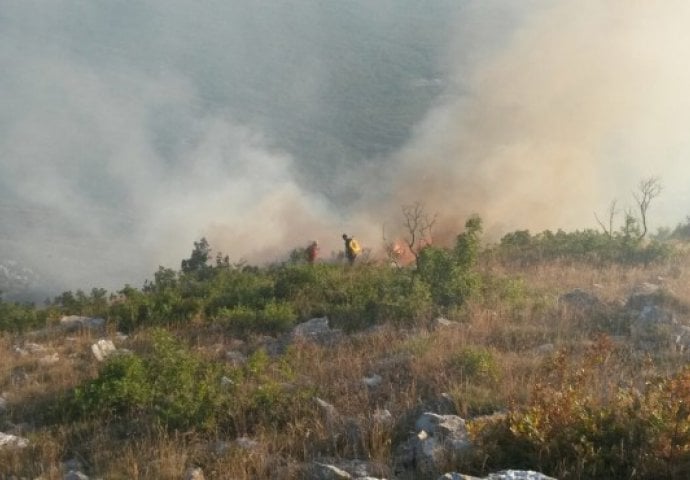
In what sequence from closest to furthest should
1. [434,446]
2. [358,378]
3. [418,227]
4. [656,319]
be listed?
1. [434,446]
2. [358,378]
3. [656,319]
4. [418,227]

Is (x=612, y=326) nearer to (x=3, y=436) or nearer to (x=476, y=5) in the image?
(x=3, y=436)

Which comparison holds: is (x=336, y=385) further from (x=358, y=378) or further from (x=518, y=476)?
(x=518, y=476)

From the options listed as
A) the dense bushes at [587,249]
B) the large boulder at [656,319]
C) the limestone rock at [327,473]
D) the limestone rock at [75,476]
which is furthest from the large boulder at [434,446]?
the dense bushes at [587,249]

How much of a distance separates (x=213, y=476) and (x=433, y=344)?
300cm


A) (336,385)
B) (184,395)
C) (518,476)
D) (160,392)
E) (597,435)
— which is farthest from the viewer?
(336,385)

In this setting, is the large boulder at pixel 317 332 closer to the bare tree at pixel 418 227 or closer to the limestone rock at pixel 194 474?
the limestone rock at pixel 194 474

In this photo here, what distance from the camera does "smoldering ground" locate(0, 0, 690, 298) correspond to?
3178 centimetres

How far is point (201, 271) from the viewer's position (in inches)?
604

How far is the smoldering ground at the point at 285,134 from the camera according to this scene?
3178 cm

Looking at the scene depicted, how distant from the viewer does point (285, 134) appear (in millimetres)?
42188

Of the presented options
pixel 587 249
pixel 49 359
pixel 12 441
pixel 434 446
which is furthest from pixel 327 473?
pixel 587 249

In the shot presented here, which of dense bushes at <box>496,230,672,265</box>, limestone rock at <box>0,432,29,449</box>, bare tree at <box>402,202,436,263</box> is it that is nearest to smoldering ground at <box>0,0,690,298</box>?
bare tree at <box>402,202,436,263</box>

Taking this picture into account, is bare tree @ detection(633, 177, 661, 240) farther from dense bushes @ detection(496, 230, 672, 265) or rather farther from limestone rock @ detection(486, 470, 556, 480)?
limestone rock @ detection(486, 470, 556, 480)

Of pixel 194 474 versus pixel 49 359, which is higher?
→ pixel 49 359
